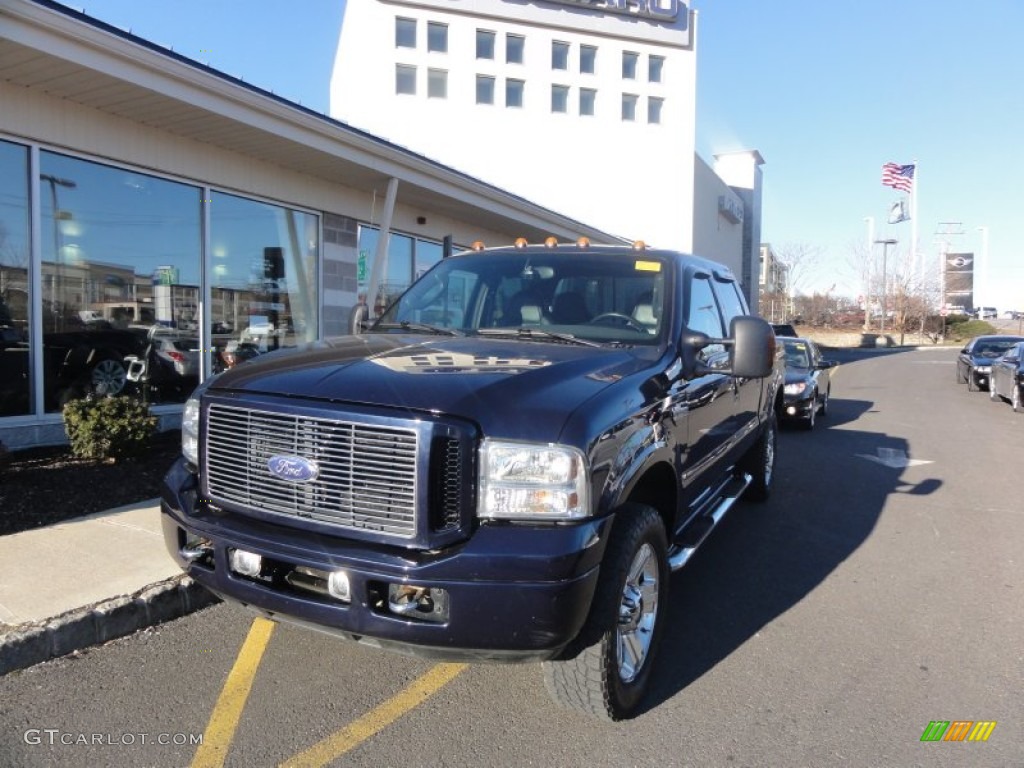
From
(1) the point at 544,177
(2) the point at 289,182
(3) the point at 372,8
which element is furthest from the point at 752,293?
(2) the point at 289,182

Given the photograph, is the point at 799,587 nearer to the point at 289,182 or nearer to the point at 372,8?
the point at 289,182

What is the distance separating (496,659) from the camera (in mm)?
2537

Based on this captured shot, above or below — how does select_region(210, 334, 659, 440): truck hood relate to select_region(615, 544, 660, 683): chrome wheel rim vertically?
above

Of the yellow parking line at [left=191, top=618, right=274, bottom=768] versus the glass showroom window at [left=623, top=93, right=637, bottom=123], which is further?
the glass showroom window at [left=623, top=93, right=637, bottom=123]

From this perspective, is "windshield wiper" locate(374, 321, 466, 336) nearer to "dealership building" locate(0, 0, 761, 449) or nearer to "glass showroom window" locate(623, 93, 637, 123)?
"dealership building" locate(0, 0, 761, 449)

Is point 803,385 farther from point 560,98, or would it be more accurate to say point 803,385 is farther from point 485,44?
point 485,44

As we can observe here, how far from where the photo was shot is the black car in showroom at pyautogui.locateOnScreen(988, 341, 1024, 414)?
14008 millimetres

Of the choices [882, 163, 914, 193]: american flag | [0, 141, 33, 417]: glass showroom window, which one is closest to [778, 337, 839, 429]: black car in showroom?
[0, 141, 33, 417]: glass showroom window

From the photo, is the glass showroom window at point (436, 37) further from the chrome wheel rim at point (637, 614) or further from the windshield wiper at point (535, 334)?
the chrome wheel rim at point (637, 614)

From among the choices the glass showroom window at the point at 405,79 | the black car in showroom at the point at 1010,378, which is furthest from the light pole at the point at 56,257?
the glass showroom window at the point at 405,79

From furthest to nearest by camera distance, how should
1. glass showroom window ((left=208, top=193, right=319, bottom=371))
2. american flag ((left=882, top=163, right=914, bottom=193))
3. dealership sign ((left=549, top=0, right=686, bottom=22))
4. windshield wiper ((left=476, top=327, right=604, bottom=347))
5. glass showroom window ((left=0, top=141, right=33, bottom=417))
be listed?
american flag ((left=882, top=163, right=914, bottom=193)) → dealership sign ((left=549, top=0, right=686, bottom=22)) → glass showroom window ((left=208, top=193, right=319, bottom=371)) → glass showroom window ((left=0, top=141, right=33, bottom=417)) → windshield wiper ((left=476, top=327, right=604, bottom=347))

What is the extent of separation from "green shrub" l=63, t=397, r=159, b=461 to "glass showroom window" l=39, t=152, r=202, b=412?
4.88ft
